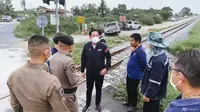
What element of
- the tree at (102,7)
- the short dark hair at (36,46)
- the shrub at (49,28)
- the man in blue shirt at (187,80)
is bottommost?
the shrub at (49,28)

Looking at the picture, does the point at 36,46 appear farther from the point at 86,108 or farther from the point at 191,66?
the point at 86,108

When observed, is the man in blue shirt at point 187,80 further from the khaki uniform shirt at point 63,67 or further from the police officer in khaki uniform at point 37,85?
the khaki uniform shirt at point 63,67

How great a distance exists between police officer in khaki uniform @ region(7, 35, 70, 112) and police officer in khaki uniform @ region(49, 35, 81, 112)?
1.15 metres

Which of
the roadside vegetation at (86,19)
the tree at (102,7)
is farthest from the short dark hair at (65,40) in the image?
the tree at (102,7)

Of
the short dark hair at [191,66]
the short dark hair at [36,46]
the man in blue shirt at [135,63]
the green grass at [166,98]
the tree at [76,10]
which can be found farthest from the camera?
the tree at [76,10]

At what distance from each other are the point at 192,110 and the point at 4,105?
17.8 ft

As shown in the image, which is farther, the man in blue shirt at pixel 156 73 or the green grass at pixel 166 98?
the green grass at pixel 166 98

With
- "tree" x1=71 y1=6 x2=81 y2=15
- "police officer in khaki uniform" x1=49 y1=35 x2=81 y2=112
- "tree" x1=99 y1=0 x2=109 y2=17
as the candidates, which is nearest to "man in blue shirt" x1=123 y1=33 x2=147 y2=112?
"police officer in khaki uniform" x1=49 y1=35 x2=81 y2=112

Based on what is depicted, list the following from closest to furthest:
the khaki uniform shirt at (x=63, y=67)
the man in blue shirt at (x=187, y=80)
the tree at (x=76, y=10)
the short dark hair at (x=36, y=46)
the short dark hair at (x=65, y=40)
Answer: the man in blue shirt at (x=187, y=80), the short dark hair at (x=36, y=46), the khaki uniform shirt at (x=63, y=67), the short dark hair at (x=65, y=40), the tree at (x=76, y=10)

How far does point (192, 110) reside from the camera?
5.33 feet

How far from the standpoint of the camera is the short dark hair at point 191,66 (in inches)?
70.7

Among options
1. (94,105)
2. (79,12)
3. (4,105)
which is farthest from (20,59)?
(79,12)

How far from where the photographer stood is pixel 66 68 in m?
3.68

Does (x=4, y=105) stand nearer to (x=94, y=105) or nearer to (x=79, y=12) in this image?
(x=94, y=105)
